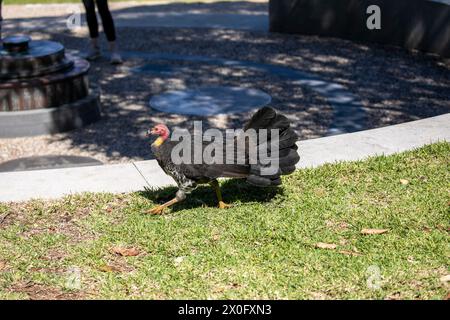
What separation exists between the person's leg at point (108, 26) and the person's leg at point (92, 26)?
9.6 inches

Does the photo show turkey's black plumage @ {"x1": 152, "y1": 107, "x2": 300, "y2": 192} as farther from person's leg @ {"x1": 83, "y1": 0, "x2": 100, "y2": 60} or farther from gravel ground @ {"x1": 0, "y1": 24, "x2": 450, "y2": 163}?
person's leg @ {"x1": 83, "y1": 0, "x2": 100, "y2": 60}

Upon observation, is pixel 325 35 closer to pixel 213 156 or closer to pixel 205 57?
pixel 205 57

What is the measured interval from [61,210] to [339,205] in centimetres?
218

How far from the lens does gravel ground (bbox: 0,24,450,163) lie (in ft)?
29.5

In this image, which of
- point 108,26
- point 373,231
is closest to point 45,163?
point 108,26

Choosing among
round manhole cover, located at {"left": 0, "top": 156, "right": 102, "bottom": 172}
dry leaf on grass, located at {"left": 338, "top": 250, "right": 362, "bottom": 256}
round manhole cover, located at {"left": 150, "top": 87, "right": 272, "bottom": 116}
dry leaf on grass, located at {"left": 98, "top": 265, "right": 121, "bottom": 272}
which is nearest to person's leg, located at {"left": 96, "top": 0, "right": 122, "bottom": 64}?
round manhole cover, located at {"left": 150, "top": 87, "right": 272, "bottom": 116}

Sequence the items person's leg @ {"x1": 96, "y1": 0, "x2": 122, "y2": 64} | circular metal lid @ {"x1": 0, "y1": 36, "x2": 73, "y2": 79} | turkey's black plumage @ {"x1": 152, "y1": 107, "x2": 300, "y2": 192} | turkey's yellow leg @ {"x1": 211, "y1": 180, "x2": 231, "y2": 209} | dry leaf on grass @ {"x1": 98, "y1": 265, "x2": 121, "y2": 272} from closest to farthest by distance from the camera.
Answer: dry leaf on grass @ {"x1": 98, "y1": 265, "x2": 121, "y2": 272} < turkey's black plumage @ {"x1": 152, "y1": 107, "x2": 300, "y2": 192} < turkey's yellow leg @ {"x1": 211, "y1": 180, "x2": 231, "y2": 209} < circular metal lid @ {"x1": 0, "y1": 36, "x2": 73, "y2": 79} < person's leg @ {"x1": 96, "y1": 0, "x2": 122, "y2": 64}

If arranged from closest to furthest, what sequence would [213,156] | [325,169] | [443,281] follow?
1. [443,281]
2. [213,156]
3. [325,169]

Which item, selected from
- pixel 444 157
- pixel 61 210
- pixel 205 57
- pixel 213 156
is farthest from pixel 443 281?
pixel 205 57

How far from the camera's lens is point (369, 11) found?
1278 centimetres

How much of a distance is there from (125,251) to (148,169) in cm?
154

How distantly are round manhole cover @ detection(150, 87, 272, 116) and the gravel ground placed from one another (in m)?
0.18

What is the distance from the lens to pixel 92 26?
11984 mm

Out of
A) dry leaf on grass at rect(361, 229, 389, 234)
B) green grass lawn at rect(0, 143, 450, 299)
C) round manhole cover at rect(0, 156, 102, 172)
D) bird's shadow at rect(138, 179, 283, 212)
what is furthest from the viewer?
round manhole cover at rect(0, 156, 102, 172)
